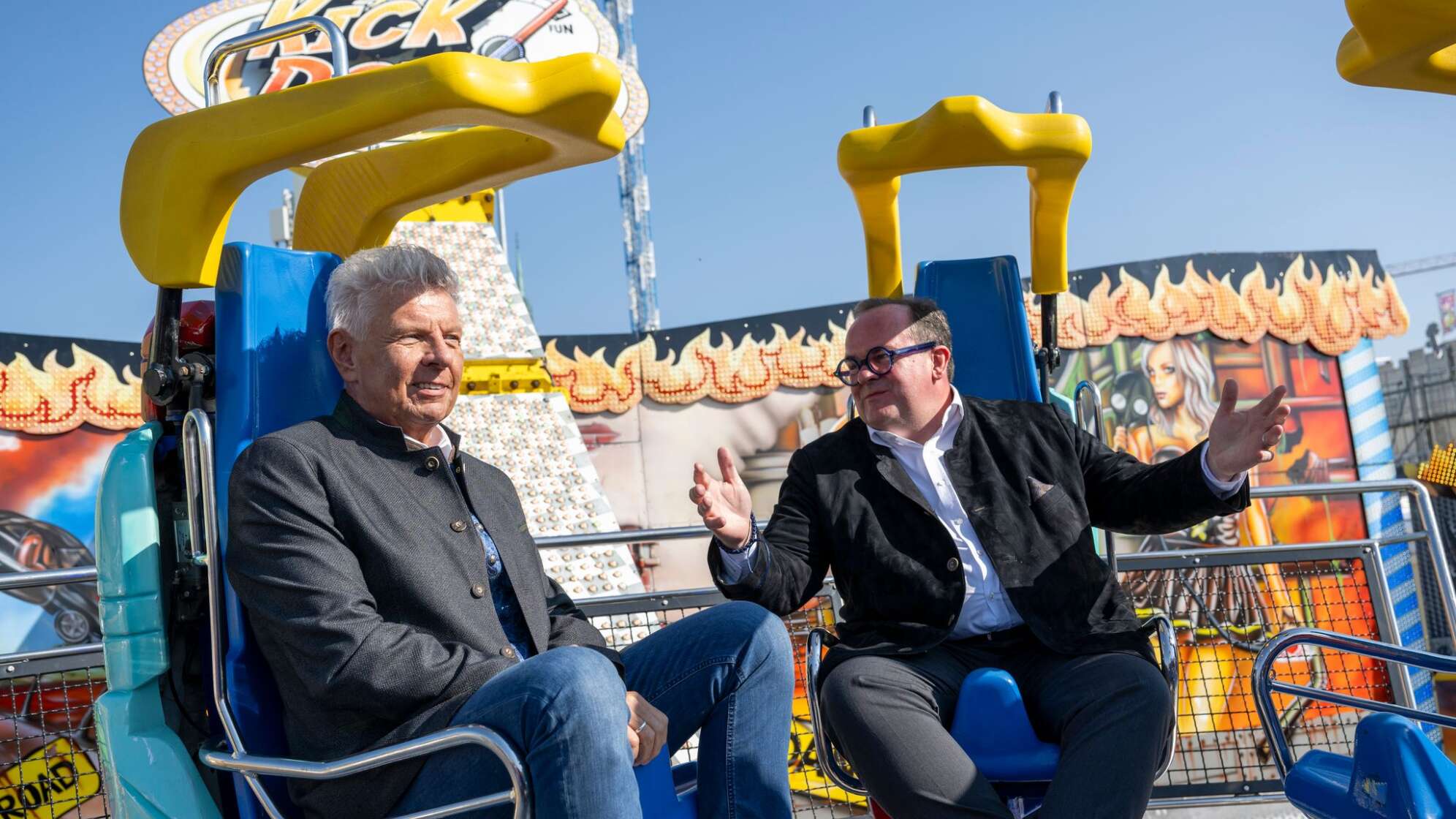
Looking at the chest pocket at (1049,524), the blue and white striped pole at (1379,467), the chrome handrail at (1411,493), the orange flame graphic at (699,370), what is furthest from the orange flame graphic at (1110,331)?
the chest pocket at (1049,524)

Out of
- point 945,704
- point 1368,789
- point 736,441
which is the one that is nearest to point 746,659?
point 945,704

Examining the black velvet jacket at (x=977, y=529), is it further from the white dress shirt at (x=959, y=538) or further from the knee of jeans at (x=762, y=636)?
the knee of jeans at (x=762, y=636)

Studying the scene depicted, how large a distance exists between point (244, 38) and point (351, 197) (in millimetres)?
390

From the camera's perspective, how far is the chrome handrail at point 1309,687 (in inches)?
75.0

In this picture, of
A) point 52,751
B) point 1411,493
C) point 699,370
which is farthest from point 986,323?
point 699,370

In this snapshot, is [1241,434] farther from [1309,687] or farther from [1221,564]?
[1221,564]

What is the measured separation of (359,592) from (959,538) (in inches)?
51.4

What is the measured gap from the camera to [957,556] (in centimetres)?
235

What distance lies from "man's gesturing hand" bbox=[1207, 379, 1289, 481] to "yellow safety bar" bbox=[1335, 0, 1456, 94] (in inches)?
24.1

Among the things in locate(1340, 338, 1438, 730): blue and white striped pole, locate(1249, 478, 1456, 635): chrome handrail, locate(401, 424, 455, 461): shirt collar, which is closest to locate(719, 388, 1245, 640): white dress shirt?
locate(401, 424, 455, 461): shirt collar

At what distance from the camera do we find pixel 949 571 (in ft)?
7.71

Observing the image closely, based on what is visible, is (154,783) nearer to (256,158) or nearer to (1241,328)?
(256,158)

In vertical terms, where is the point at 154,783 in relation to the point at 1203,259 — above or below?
below

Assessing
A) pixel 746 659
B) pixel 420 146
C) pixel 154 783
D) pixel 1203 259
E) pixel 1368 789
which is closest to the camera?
pixel 1368 789
